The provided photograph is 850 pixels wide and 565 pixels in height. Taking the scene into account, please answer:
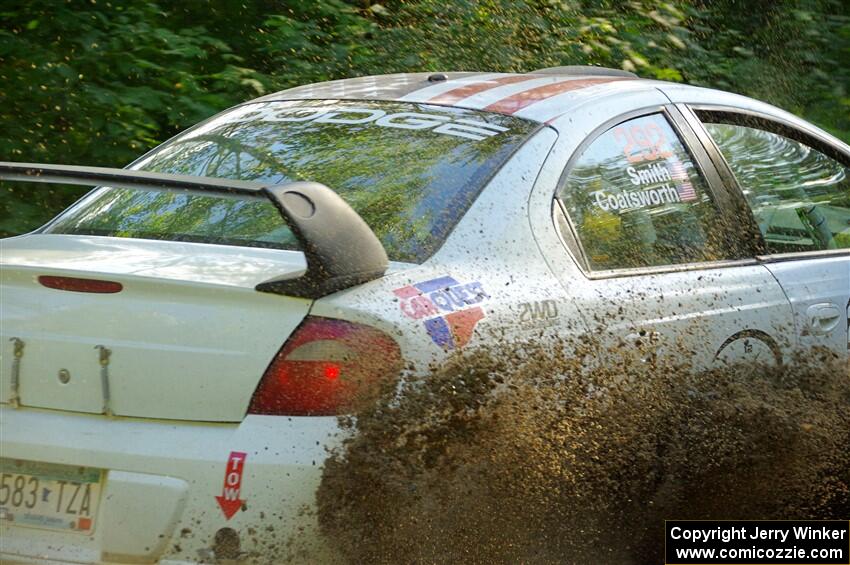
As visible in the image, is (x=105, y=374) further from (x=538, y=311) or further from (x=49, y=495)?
(x=538, y=311)

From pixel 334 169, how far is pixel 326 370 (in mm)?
967

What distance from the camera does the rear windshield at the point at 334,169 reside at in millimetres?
3115

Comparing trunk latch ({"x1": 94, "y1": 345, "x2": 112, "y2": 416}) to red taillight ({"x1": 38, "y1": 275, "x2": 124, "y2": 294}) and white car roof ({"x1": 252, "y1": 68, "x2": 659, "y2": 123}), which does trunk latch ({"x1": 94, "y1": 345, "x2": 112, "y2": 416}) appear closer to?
red taillight ({"x1": 38, "y1": 275, "x2": 124, "y2": 294})

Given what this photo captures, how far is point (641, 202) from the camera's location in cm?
361

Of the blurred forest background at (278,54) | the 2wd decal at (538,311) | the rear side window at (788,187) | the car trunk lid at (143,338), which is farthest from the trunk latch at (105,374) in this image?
the blurred forest background at (278,54)

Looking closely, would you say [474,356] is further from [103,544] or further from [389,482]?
[103,544]

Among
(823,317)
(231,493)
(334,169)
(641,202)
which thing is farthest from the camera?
(823,317)

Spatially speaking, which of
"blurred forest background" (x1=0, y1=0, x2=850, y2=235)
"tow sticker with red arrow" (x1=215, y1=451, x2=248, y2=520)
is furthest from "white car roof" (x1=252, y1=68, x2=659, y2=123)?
"blurred forest background" (x1=0, y1=0, x2=850, y2=235)

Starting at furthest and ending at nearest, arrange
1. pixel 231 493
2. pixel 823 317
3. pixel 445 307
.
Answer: pixel 823 317, pixel 445 307, pixel 231 493

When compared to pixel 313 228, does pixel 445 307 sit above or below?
below

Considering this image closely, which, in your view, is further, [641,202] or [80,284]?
[641,202]

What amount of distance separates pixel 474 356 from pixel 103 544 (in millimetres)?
992

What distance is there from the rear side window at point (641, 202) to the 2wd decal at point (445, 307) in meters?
0.56

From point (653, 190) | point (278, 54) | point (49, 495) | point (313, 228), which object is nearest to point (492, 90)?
point (653, 190)
